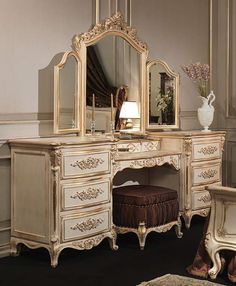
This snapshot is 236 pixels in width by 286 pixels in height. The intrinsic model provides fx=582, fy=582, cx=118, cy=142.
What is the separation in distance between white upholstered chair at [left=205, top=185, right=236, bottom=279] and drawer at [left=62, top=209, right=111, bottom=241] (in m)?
0.73

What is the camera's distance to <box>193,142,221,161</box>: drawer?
172 inches

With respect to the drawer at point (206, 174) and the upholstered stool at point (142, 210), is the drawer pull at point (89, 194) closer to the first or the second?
the upholstered stool at point (142, 210)

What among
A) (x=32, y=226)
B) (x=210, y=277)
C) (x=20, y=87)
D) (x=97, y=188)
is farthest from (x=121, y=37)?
(x=210, y=277)

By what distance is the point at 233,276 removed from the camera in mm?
3102

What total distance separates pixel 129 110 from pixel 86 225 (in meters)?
1.15

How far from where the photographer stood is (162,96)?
4629 mm

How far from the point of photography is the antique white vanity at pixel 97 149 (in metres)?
3.41

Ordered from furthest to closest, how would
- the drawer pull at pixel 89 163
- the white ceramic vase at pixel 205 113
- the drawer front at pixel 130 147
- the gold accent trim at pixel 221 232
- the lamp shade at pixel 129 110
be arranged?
the white ceramic vase at pixel 205 113 < the lamp shade at pixel 129 110 < the drawer front at pixel 130 147 < the drawer pull at pixel 89 163 < the gold accent trim at pixel 221 232

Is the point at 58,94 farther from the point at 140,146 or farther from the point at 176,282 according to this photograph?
the point at 176,282

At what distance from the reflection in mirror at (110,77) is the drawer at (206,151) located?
49 cm

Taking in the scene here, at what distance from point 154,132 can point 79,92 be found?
2.82 ft

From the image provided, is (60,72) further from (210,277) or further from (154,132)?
(210,277)

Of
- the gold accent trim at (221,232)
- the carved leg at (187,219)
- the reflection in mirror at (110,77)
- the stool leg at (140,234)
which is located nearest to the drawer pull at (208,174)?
the carved leg at (187,219)

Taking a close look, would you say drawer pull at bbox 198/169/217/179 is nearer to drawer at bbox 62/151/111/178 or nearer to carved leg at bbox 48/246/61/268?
drawer at bbox 62/151/111/178
